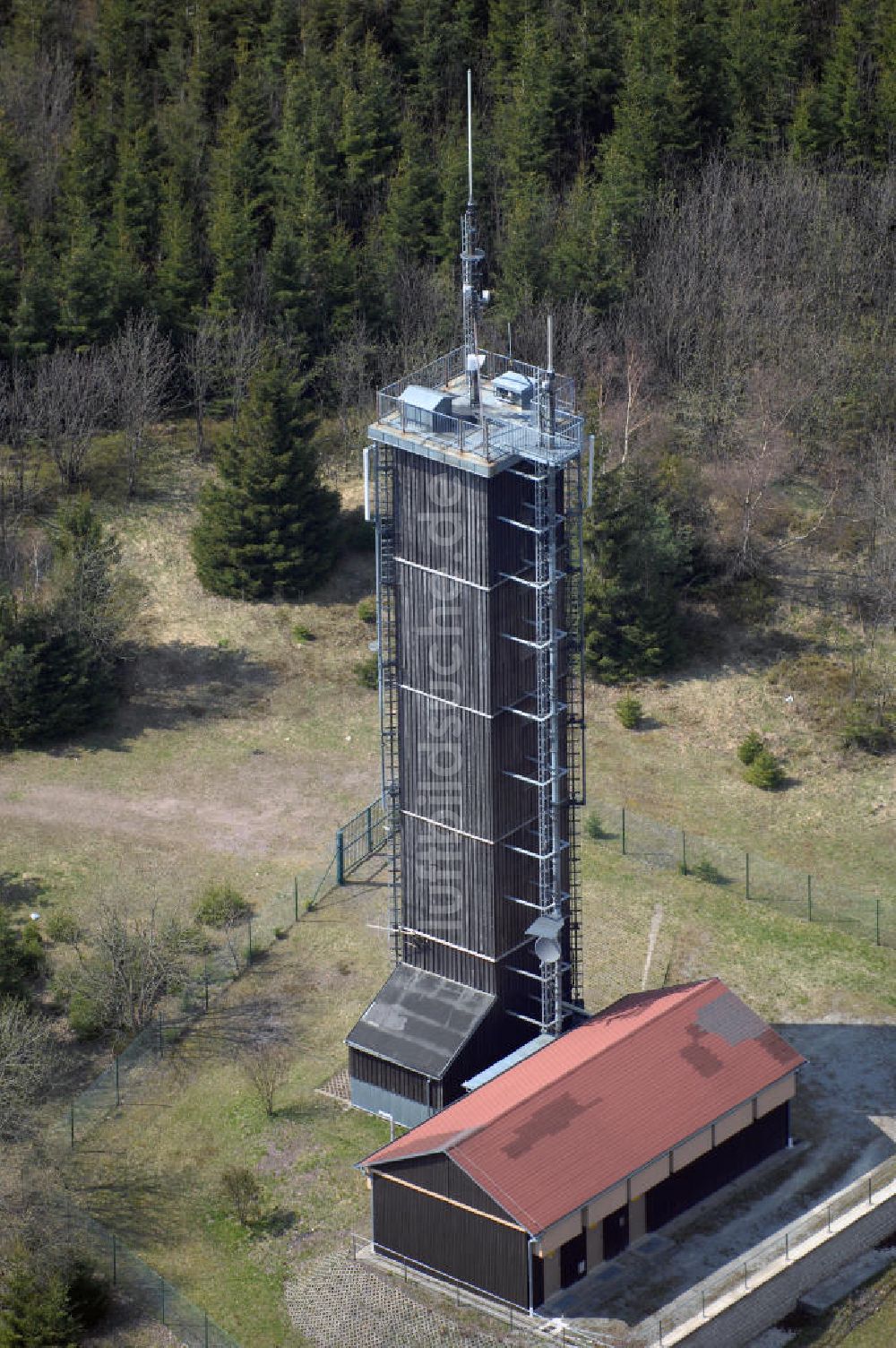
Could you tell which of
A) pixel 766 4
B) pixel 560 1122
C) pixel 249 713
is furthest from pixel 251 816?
pixel 766 4

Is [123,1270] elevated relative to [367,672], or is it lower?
lower

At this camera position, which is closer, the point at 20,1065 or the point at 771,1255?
the point at 771,1255

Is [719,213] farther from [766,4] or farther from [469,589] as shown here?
[469,589]

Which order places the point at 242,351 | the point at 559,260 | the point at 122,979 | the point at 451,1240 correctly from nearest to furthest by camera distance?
1. the point at 451,1240
2. the point at 122,979
3. the point at 242,351
4. the point at 559,260

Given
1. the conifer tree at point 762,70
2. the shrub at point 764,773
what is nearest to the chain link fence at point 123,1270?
the shrub at point 764,773

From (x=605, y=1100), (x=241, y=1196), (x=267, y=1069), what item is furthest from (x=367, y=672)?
(x=605, y=1100)

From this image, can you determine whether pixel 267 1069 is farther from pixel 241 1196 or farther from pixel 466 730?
pixel 466 730

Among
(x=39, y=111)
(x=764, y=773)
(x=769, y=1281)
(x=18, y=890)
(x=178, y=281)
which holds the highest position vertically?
(x=39, y=111)

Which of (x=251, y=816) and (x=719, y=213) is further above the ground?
(x=719, y=213)
